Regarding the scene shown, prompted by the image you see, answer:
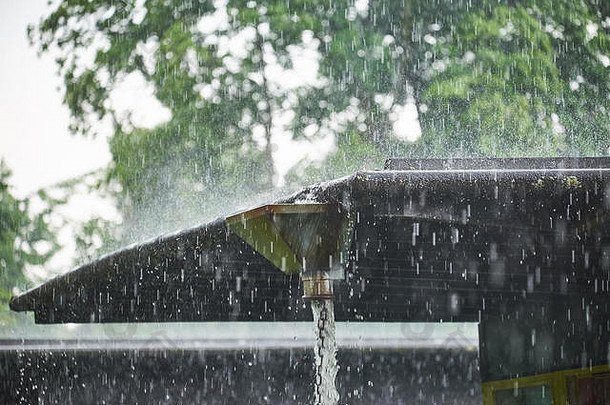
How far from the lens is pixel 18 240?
66.5ft

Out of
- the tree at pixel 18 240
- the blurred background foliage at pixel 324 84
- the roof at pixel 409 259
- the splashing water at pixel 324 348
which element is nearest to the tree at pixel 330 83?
the blurred background foliage at pixel 324 84

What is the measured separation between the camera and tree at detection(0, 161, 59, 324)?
20000 mm

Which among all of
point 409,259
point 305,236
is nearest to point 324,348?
point 305,236

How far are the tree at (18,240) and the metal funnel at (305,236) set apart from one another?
17.7m

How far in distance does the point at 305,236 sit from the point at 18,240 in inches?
722

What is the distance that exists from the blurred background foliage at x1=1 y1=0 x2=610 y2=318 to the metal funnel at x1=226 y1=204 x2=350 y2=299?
1105 centimetres

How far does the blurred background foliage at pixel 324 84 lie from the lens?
1455cm

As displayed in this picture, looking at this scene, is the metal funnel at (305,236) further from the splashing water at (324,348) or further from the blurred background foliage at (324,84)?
the blurred background foliage at (324,84)

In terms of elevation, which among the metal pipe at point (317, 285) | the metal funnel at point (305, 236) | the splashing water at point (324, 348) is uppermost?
the metal funnel at point (305, 236)

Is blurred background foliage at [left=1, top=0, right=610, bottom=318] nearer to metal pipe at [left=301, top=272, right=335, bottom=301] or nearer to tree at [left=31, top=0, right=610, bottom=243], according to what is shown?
tree at [left=31, top=0, right=610, bottom=243]

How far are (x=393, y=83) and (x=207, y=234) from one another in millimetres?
11837

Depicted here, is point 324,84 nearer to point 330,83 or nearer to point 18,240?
point 330,83

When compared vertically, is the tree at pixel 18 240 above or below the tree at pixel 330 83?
below

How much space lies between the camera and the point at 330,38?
15477 mm
